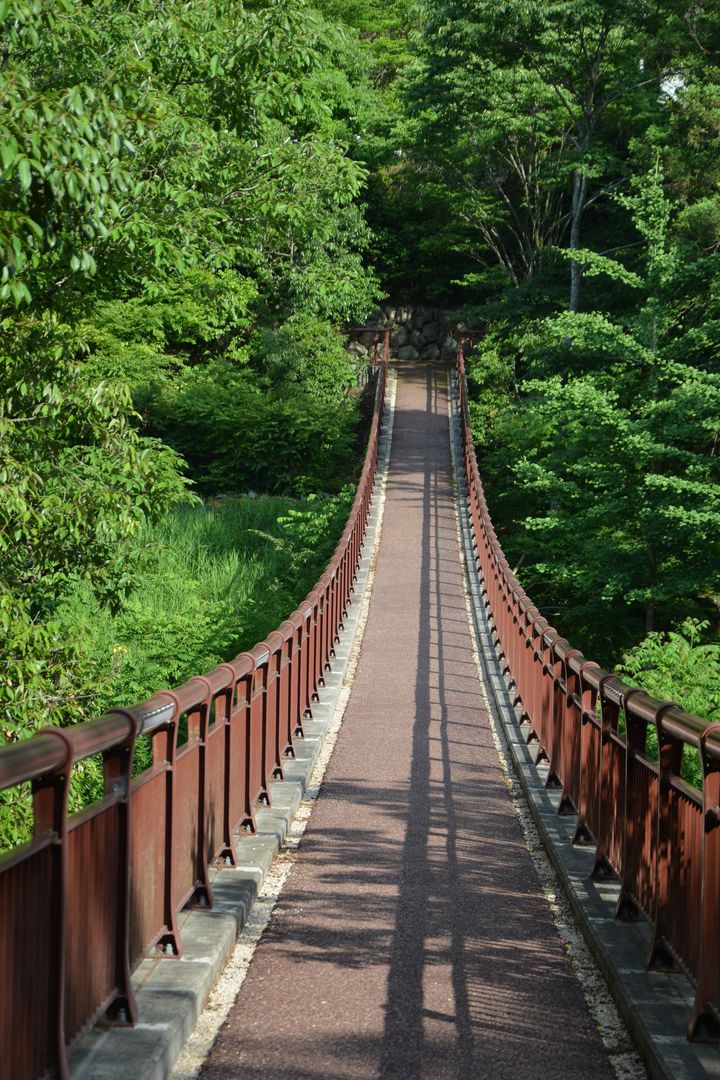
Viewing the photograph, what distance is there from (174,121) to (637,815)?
28.2 feet

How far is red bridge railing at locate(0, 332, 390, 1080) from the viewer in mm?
3176

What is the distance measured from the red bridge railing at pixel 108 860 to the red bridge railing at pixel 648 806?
6.36 feet

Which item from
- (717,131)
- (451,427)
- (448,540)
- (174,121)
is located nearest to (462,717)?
(174,121)

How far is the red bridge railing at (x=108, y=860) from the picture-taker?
3176mm

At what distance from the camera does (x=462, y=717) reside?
41.6 feet

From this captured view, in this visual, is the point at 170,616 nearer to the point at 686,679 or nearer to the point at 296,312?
the point at 686,679

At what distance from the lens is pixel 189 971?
4.86 m

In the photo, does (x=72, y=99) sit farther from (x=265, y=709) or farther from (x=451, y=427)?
(x=451, y=427)

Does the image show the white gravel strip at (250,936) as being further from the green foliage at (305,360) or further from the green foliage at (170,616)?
the green foliage at (305,360)

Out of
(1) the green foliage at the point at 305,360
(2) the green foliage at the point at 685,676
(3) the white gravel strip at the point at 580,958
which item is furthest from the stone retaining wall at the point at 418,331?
(3) the white gravel strip at the point at 580,958

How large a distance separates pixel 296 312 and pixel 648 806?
3504 centimetres

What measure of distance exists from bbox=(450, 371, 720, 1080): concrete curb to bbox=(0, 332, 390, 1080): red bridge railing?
183cm

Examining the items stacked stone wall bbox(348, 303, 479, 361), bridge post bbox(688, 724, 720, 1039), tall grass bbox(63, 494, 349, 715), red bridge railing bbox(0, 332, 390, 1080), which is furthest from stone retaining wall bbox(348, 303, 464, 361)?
bridge post bbox(688, 724, 720, 1039)

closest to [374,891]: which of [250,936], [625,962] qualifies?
[250,936]
